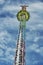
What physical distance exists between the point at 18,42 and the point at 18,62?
1194 centimetres

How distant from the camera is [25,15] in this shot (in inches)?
5221

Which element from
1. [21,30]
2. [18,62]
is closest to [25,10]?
[21,30]

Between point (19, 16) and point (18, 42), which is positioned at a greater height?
point (19, 16)

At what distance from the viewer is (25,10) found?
133 meters

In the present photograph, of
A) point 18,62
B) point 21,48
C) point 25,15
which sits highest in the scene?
point 25,15

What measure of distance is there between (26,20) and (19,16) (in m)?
4.69

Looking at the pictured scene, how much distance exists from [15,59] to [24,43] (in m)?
10.5

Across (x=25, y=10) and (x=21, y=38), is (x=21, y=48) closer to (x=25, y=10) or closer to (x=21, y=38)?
(x=21, y=38)

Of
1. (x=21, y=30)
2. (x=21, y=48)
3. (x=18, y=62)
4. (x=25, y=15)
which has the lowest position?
(x=18, y=62)

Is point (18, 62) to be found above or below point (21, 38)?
below

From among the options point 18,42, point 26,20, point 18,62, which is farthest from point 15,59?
point 26,20

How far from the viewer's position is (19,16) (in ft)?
431

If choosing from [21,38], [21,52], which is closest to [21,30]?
[21,38]

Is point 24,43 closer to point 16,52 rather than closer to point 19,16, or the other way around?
point 16,52
